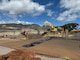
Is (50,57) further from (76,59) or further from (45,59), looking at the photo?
(76,59)

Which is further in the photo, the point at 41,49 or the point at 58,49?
the point at 41,49

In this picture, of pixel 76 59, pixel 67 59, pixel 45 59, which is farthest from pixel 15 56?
pixel 76 59

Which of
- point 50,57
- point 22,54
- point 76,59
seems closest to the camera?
point 22,54

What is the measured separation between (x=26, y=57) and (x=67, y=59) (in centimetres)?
273

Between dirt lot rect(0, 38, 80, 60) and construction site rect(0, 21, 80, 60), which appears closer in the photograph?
construction site rect(0, 21, 80, 60)

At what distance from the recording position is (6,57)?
10.3m

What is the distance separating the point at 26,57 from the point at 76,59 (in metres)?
3.46

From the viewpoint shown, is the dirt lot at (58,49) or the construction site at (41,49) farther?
the dirt lot at (58,49)

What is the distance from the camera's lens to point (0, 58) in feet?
32.6

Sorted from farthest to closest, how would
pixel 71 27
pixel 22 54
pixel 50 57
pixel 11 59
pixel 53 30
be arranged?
pixel 71 27 → pixel 53 30 → pixel 50 57 → pixel 22 54 → pixel 11 59

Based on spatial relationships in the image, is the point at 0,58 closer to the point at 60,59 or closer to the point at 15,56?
the point at 15,56

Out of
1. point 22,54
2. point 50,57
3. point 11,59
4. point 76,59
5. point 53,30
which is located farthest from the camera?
point 53,30

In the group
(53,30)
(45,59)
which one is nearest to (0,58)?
(45,59)

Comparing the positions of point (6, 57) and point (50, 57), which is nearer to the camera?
point (6, 57)
